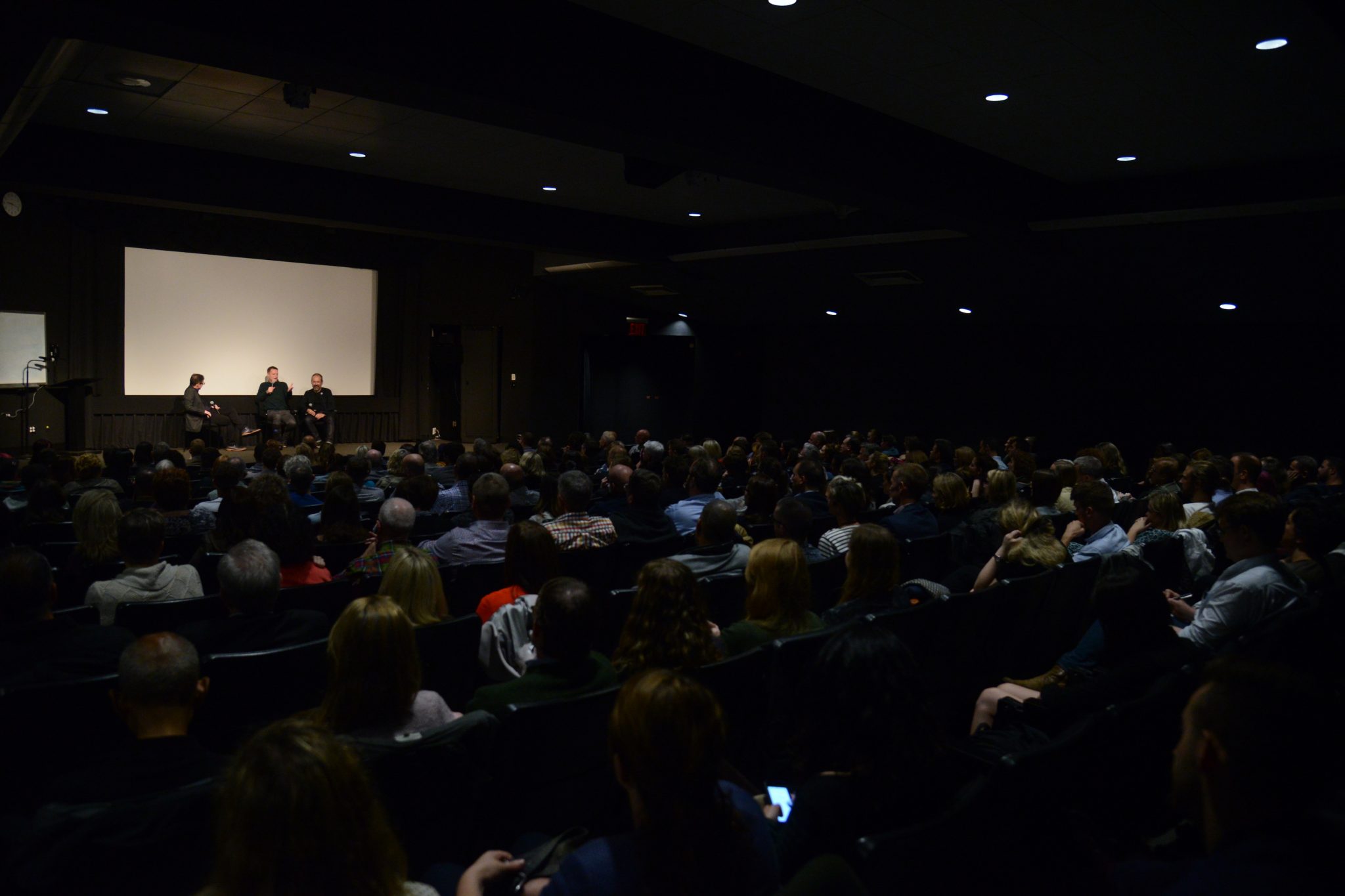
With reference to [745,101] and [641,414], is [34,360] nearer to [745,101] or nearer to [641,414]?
[641,414]

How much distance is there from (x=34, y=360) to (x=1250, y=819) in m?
14.8

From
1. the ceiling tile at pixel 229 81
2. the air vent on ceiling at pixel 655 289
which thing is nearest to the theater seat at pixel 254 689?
the ceiling tile at pixel 229 81

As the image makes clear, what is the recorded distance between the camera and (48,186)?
25.4 feet

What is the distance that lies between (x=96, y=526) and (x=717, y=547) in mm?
2814

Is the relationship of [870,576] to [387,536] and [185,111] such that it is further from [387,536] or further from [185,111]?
[185,111]

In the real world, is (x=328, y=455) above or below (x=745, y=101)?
below

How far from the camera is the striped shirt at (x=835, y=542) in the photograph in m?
4.55

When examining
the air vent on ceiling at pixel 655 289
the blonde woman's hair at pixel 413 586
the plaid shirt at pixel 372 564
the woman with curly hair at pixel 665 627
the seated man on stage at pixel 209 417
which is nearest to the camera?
the woman with curly hair at pixel 665 627

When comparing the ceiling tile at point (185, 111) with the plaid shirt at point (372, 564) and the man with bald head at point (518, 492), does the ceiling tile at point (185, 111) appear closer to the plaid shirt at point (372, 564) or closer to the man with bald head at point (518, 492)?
the man with bald head at point (518, 492)

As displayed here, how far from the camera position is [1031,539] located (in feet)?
13.2

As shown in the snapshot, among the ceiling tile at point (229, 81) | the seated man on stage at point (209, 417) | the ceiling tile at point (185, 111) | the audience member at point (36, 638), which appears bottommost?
the audience member at point (36, 638)

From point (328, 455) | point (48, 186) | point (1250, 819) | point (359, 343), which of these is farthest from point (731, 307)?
point (1250, 819)

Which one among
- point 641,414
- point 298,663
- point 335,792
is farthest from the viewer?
point 641,414

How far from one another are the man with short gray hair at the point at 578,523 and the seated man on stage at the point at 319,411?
10.4 meters
